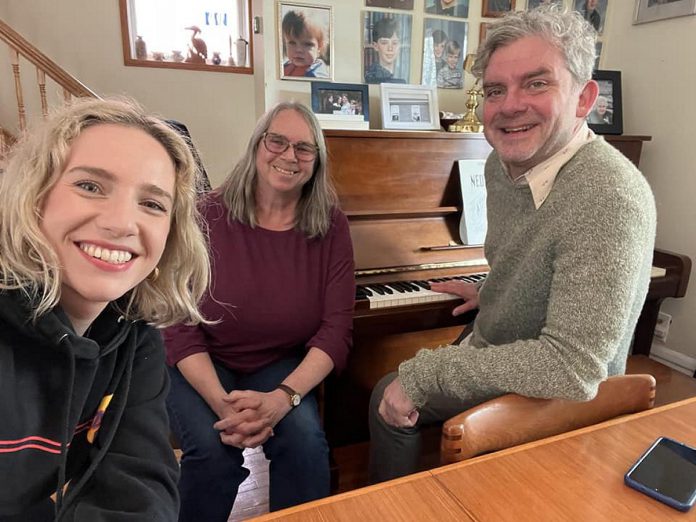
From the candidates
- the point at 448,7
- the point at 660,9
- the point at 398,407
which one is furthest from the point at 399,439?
the point at 660,9

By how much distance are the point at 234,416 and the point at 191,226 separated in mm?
537

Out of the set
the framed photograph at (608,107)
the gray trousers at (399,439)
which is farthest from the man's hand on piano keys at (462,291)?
the framed photograph at (608,107)

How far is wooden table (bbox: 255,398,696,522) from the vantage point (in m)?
0.62

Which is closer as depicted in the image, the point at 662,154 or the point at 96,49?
the point at 662,154

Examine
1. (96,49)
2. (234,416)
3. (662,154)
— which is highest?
(96,49)

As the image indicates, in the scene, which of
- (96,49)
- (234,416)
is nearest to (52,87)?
(96,49)

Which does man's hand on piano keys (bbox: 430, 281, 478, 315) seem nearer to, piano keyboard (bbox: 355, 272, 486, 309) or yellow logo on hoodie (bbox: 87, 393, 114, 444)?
piano keyboard (bbox: 355, 272, 486, 309)

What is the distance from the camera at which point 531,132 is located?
1.13 metres

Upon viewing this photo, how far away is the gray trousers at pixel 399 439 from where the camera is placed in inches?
46.0

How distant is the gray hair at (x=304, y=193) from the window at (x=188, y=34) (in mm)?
3413

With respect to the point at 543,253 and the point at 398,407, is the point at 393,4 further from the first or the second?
the point at 398,407

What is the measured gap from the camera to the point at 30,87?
4098 mm

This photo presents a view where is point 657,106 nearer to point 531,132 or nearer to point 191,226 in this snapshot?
point 531,132

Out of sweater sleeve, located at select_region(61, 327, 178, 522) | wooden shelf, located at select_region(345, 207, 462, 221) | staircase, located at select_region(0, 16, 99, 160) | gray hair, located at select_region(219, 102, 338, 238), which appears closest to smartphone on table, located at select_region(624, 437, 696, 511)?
sweater sleeve, located at select_region(61, 327, 178, 522)
